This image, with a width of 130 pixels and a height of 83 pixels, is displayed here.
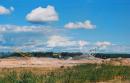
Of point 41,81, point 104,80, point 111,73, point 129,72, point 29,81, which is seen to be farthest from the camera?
point 129,72

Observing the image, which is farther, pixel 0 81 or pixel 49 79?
pixel 49 79

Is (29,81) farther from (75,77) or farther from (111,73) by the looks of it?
(111,73)

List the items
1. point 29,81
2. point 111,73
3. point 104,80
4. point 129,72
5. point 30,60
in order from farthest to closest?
point 30,60 → point 129,72 → point 111,73 → point 104,80 → point 29,81

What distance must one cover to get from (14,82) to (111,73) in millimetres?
13115

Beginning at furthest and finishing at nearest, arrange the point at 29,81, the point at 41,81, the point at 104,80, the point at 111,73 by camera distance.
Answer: the point at 111,73 < the point at 104,80 < the point at 41,81 < the point at 29,81

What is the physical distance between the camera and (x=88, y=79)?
32.2 m

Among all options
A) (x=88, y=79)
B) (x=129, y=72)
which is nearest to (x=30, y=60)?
(x=129, y=72)

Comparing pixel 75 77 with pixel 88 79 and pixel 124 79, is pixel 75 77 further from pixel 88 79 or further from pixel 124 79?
pixel 124 79

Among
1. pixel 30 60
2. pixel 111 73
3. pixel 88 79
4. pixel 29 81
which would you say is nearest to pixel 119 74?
pixel 111 73

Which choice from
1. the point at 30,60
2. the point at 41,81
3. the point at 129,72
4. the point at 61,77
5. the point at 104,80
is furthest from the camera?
the point at 30,60

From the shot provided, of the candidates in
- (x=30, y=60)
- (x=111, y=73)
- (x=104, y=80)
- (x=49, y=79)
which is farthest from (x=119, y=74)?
(x=30, y=60)

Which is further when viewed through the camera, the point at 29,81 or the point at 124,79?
the point at 124,79

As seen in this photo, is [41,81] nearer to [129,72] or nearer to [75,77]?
[75,77]

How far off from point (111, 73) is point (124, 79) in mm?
2103
